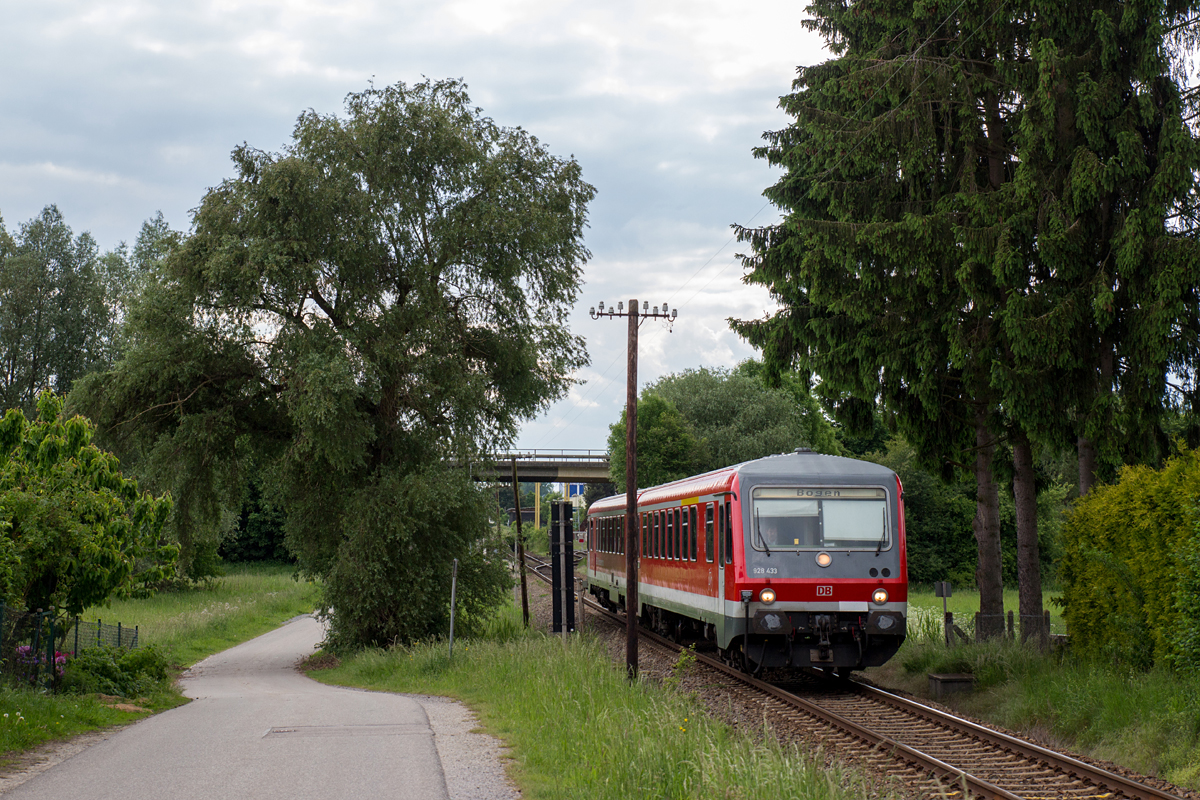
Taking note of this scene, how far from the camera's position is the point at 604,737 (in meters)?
9.79

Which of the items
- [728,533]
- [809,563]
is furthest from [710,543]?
[809,563]

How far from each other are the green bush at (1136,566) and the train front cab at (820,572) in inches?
98.0

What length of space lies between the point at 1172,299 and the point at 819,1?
10652mm

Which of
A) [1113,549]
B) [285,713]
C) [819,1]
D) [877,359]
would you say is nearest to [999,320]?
[877,359]

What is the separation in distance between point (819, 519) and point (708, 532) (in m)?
2.11

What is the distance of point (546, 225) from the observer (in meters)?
25.5

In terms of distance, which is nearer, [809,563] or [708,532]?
[809,563]

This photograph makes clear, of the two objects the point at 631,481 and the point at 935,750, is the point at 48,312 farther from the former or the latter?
the point at 935,750

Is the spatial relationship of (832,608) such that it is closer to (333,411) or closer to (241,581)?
(333,411)

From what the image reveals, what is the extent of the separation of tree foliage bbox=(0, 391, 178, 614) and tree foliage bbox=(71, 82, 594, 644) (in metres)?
7.06

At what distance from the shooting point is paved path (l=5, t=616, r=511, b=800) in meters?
8.79

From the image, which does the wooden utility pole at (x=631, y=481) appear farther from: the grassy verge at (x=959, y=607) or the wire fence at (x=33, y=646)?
the wire fence at (x=33, y=646)

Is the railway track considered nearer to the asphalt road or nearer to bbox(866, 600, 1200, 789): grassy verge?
bbox(866, 600, 1200, 789): grassy verge

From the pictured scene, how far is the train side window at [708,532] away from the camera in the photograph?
56.3 feet
